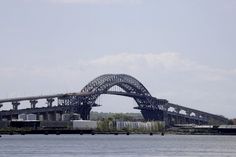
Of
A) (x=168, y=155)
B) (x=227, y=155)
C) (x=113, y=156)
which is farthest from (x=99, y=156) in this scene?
(x=227, y=155)

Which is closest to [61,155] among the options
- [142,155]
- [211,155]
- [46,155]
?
[46,155]

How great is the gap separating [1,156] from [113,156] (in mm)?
13417

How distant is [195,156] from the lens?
10012 centimetres

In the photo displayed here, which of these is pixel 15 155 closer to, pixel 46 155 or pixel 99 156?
pixel 46 155

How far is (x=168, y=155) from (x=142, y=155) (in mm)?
3207

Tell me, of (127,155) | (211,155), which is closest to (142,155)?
(127,155)

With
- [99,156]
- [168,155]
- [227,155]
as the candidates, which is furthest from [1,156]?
[227,155]

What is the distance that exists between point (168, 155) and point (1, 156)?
797 inches

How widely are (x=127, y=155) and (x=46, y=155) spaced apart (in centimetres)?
990

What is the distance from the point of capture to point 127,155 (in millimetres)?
103188

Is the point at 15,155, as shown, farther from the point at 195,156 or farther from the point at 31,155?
the point at 195,156

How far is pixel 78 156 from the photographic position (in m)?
99.2

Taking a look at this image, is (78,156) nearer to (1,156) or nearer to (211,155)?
(1,156)

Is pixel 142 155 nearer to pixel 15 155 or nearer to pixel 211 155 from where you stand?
pixel 211 155
